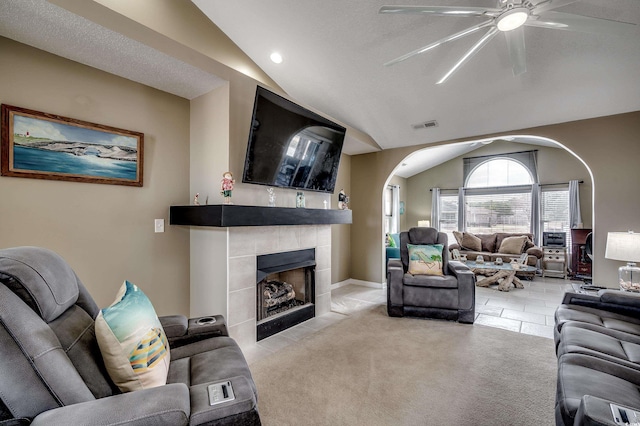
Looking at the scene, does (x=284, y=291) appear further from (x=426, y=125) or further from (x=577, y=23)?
(x=577, y=23)

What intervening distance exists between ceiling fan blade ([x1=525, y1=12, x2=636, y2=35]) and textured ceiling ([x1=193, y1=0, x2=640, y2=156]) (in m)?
0.55

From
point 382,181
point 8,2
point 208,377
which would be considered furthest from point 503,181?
point 8,2

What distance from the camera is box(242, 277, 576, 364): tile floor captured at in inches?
117

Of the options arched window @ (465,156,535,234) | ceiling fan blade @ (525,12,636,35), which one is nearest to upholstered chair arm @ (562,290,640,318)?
ceiling fan blade @ (525,12,636,35)

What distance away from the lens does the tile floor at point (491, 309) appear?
2975mm

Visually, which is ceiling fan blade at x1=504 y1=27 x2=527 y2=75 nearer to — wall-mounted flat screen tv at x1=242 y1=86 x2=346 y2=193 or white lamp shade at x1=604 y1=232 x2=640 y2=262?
wall-mounted flat screen tv at x1=242 y1=86 x2=346 y2=193

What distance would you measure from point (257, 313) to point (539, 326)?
324cm

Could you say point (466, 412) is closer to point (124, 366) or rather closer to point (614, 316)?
point (614, 316)

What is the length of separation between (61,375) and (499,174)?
859 cm

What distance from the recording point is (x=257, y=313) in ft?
9.80

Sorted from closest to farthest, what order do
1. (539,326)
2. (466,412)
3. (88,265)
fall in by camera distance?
(466,412), (88,265), (539,326)

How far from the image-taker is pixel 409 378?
224 centimetres

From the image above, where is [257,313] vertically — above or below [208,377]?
below

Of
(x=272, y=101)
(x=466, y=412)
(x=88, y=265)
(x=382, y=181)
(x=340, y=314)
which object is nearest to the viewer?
(x=466, y=412)
